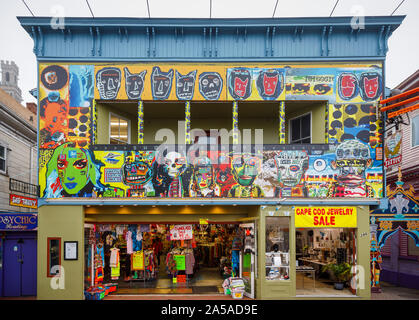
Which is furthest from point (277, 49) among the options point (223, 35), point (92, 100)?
point (92, 100)

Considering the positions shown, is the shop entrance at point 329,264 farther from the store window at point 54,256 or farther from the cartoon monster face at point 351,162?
the store window at point 54,256

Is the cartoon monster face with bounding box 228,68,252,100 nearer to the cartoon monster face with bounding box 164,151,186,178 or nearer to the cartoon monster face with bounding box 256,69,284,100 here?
the cartoon monster face with bounding box 256,69,284,100

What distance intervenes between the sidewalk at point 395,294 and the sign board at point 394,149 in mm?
5359

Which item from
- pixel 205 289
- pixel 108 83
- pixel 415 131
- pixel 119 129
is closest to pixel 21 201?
pixel 119 129

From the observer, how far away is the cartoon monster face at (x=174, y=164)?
11.0m

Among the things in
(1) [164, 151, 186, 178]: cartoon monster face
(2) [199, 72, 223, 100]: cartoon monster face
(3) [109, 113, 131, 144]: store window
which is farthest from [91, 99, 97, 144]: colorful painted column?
(2) [199, 72, 223, 100]: cartoon monster face

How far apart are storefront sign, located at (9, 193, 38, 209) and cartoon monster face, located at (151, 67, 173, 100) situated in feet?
19.7

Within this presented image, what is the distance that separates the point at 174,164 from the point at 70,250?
4835mm

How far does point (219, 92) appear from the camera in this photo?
37.3ft

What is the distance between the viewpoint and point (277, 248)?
10922mm

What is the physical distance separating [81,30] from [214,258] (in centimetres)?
1181

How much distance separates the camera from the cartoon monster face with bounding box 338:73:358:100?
11297 mm

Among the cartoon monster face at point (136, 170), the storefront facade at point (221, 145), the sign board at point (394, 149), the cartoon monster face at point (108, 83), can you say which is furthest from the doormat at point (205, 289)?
the sign board at point (394, 149)

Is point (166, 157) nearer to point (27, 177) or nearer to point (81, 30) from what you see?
point (81, 30)
